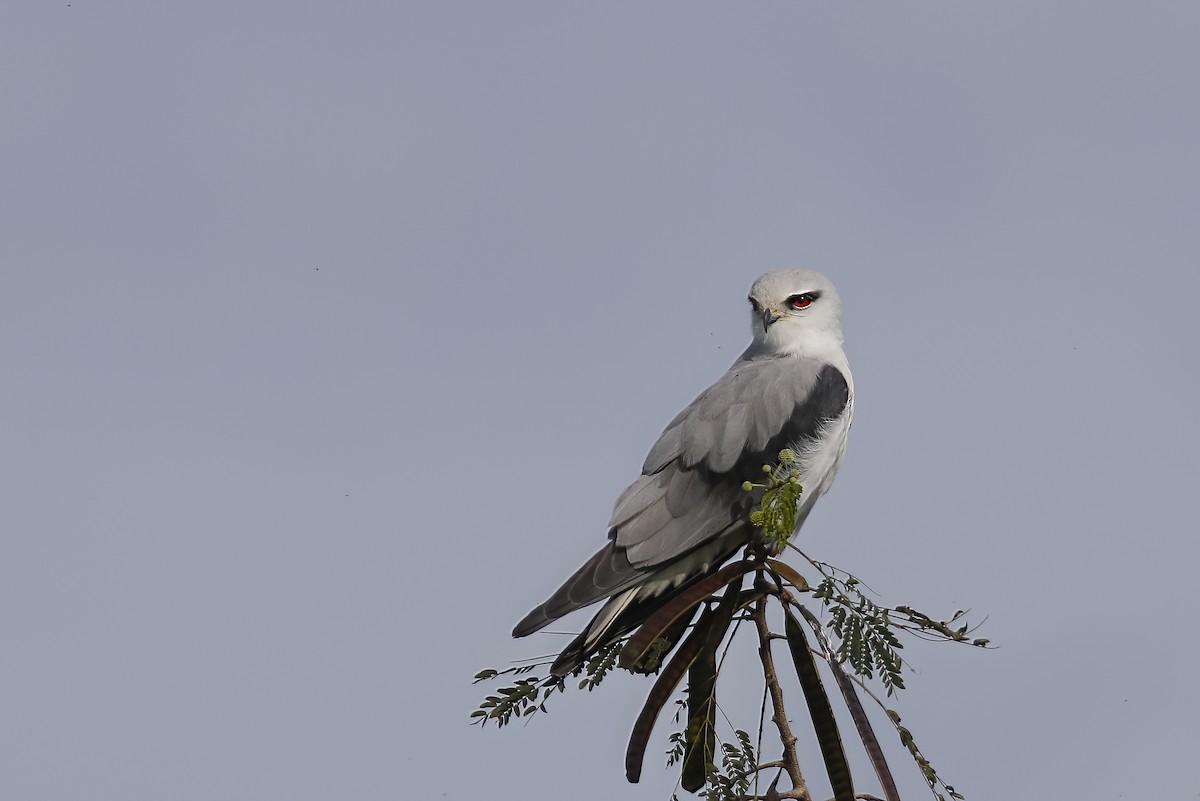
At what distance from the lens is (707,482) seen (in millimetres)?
6598

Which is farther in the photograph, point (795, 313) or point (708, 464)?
point (795, 313)

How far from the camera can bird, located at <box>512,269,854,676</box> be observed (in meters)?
6.17

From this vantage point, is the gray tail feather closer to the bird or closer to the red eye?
the bird

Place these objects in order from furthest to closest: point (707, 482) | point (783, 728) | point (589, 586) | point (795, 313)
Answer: point (795, 313) → point (707, 482) → point (589, 586) → point (783, 728)

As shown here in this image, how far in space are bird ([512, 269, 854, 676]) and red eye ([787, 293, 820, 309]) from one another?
0.56m

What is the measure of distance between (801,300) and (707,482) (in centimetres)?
178

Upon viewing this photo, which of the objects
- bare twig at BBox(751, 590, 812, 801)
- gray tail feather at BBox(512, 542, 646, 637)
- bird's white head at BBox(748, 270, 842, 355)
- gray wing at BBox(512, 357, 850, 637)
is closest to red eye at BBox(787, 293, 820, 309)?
bird's white head at BBox(748, 270, 842, 355)

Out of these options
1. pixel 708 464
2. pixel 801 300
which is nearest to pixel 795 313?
pixel 801 300

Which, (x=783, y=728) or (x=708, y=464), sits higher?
(x=708, y=464)

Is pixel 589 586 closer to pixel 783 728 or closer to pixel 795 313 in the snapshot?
pixel 783 728

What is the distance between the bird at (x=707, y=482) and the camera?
617cm

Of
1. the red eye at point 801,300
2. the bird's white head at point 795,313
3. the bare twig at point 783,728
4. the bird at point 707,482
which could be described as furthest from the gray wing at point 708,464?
the bare twig at point 783,728

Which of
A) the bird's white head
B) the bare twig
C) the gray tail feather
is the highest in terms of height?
the bird's white head

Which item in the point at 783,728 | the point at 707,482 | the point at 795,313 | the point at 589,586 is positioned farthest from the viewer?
the point at 795,313
